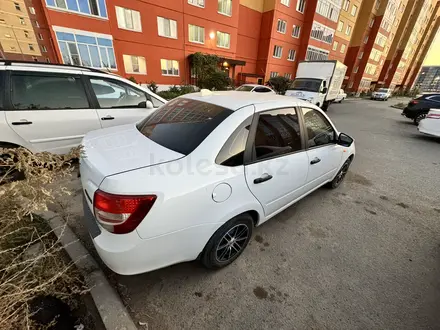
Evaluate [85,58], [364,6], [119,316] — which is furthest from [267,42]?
[119,316]

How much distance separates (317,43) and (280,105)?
3065 cm

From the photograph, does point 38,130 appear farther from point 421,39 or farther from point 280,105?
point 421,39

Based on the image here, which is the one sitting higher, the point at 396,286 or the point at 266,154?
the point at 266,154

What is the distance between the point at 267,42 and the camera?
2262cm

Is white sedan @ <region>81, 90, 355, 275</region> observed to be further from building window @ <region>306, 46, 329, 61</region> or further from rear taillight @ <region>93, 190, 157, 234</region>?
building window @ <region>306, 46, 329, 61</region>

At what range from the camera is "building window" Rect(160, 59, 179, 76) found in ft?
53.2

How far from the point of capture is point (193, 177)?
155 centimetres

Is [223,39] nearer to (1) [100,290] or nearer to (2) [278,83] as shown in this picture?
(2) [278,83]

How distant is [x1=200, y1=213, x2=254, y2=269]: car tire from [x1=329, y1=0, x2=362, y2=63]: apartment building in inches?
1411

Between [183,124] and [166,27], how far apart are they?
17.4m

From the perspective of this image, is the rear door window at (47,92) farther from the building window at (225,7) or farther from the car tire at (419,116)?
the building window at (225,7)

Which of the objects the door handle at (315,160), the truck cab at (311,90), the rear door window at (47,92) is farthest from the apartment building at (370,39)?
the rear door window at (47,92)

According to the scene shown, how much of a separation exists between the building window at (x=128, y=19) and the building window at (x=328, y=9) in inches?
854

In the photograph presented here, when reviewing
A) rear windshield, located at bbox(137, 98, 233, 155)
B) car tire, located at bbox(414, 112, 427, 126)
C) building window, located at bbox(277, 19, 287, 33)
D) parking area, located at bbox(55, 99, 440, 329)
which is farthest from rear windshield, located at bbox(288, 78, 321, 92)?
building window, located at bbox(277, 19, 287, 33)
